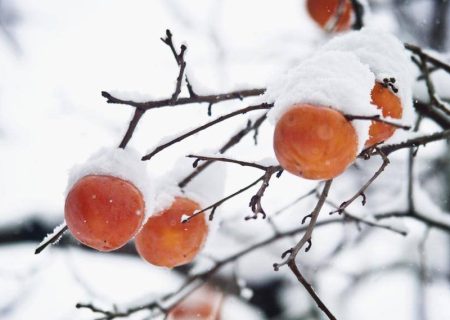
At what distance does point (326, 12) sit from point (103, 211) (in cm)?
176

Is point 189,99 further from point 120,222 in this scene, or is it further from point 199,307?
point 199,307

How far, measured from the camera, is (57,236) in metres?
1.48

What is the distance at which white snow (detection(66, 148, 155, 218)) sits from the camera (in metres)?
1.47

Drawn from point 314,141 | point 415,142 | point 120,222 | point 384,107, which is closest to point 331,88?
point 314,141

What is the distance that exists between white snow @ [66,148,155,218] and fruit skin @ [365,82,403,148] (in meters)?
0.58

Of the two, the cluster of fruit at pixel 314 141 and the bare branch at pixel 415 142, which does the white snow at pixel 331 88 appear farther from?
the bare branch at pixel 415 142

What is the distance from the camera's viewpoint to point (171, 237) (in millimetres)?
1541

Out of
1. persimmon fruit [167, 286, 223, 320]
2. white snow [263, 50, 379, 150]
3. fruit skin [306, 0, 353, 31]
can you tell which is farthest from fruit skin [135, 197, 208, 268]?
fruit skin [306, 0, 353, 31]

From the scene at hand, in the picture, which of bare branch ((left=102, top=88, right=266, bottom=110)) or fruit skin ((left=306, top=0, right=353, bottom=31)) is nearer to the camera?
bare branch ((left=102, top=88, right=266, bottom=110))

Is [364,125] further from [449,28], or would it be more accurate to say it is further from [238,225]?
[449,28]

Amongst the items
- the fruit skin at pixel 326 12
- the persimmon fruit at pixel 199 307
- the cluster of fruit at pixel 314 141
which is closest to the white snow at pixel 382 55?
the cluster of fruit at pixel 314 141

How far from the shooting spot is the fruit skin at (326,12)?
8.29 ft

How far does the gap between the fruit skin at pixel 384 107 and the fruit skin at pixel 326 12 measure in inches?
49.8

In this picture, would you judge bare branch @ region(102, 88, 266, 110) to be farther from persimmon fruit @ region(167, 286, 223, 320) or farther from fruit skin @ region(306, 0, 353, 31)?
fruit skin @ region(306, 0, 353, 31)
